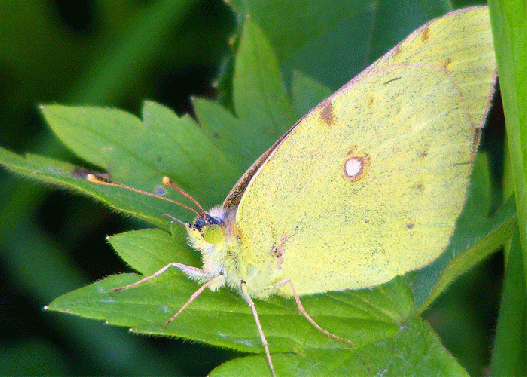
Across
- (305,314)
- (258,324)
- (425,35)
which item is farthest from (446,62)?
(258,324)

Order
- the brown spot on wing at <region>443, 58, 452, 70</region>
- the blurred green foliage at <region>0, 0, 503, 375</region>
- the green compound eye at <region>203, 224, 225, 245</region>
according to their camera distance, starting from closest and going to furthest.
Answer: the green compound eye at <region>203, 224, 225, 245</region>, the brown spot on wing at <region>443, 58, 452, 70</region>, the blurred green foliage at <region>0, 0, 503, 375</region>

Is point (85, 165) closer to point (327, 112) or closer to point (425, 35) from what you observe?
point (327, 112)

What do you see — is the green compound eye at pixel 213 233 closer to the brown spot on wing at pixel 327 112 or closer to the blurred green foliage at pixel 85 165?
the brown spot on wing at pixel 327 112

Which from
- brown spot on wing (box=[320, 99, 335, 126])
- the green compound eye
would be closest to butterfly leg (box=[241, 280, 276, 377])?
the green compound eye

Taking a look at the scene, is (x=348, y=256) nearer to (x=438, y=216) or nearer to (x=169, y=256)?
(x=438, y=216)

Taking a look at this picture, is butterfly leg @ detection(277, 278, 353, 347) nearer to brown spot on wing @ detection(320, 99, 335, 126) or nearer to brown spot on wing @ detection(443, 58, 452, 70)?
brown spot on wing @ detection(320, 99, 335, 126)

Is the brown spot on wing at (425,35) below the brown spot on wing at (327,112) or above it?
above

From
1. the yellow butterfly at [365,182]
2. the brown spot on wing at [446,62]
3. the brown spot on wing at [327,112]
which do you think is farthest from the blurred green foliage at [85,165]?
the brown spot on wing at [327,112]

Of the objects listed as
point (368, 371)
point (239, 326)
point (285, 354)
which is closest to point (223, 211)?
point (239, 326)
